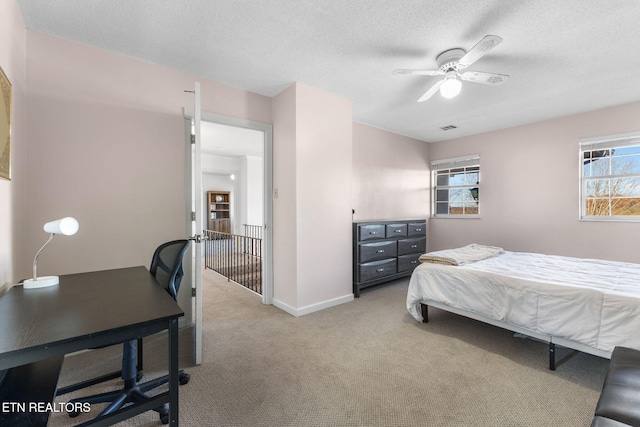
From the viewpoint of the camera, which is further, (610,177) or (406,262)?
(406,262)

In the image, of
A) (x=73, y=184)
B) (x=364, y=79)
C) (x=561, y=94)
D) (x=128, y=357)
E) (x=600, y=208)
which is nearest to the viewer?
(x=128, y=357)

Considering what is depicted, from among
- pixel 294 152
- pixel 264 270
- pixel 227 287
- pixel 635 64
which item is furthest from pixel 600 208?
pixel 227 287

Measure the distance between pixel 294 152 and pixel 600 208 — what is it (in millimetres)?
4355

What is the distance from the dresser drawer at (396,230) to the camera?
4227 mm

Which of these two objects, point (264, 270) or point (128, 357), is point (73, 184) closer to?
point (128, 357)

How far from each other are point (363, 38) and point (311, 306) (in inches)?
108

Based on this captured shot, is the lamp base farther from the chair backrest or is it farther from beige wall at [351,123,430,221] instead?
beige wall at [351,123,430,221]

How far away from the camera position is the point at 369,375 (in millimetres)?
2000

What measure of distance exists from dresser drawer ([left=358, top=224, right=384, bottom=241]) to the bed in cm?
104

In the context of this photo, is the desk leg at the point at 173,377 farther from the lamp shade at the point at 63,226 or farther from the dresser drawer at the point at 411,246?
the dresser drawer at the point at 411,246

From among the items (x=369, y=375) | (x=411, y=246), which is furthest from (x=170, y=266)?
(x=411, y=246)

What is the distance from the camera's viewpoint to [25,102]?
7.06 ft

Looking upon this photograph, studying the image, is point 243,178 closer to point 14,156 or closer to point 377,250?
point 377,250

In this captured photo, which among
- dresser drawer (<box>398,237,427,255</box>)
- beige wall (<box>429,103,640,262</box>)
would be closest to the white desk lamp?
dresser drawer (<box>398,237,427,255</box>)
